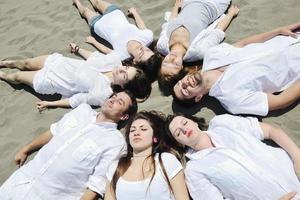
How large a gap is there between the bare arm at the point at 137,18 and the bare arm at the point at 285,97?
2.27 metres

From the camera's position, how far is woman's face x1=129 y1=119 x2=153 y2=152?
436cm

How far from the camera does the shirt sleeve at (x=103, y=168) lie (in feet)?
14.5

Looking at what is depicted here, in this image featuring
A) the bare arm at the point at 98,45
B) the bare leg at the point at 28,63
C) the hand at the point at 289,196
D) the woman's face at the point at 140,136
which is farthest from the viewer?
the bare arm at the point at 98,45

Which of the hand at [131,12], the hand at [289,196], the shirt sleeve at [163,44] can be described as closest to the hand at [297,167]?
the hand at [289,196]

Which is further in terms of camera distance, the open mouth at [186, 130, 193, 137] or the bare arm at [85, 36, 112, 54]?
the bare arm at [85, 36, 112, 54]

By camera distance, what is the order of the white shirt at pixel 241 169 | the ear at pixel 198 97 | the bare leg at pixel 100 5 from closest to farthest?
1. the white shirt at pixel 241 169
2. the ear at pixel 198 97
3. the bare leg at pixel 100 5

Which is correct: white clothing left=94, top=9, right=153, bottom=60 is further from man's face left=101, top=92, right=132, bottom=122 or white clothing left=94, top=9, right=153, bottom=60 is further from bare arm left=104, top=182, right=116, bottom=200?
bare arm left=104, top=182, right=116, bottom=200

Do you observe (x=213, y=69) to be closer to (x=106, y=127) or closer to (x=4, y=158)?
(x=106, y=127)

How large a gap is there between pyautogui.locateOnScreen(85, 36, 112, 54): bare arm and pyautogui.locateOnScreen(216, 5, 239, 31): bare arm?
60.4 inches

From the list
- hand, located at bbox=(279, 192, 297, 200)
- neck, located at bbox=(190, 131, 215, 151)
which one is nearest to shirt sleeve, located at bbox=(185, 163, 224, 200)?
neck, located at bbox=(190, 131, 215, 151)

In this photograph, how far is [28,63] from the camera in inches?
237

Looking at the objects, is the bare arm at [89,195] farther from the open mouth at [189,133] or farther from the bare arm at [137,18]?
the bare arm at [137,18]

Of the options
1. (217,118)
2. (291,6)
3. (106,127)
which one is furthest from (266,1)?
(106,127)

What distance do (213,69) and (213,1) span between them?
1.34 metres
